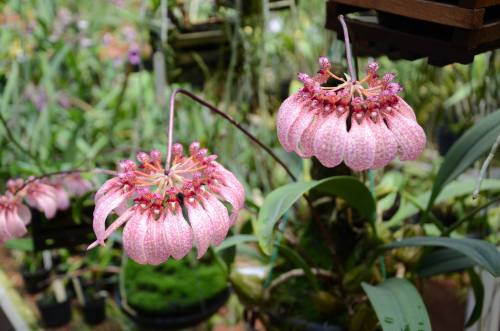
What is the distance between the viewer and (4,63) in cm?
203

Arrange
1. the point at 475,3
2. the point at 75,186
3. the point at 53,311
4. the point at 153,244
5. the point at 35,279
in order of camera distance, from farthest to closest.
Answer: the point at 35,279 → the point at 53,311 → the point at 75,186 → the point at 475,3 → the point at 153,244

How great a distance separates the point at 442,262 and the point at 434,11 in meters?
0.41

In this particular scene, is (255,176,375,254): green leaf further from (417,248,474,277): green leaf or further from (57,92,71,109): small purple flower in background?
(57,92,71,109): small purple flower in background

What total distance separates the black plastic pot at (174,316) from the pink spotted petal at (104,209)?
29.7 inches

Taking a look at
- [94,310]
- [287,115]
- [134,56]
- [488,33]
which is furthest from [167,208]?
[94,310]

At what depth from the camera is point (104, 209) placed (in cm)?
51

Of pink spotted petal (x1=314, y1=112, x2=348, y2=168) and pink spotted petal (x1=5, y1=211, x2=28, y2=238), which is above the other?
pink spotted petal (x1=314, y1=112, x2=348, y2=168)

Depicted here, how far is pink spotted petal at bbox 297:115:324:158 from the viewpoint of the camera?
0.51 meters

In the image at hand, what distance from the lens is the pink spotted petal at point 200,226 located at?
49 cm

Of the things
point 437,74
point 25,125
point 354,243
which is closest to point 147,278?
point 354,243

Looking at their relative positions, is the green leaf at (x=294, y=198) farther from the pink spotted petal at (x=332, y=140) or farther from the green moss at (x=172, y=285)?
the green moss at (x=172, y=285)

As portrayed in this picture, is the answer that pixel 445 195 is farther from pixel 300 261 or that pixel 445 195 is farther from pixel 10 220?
pixel 10 220

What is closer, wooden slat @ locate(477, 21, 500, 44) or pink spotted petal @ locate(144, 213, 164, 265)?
pink spotted petal @ locate(144, 213, 164, 265)

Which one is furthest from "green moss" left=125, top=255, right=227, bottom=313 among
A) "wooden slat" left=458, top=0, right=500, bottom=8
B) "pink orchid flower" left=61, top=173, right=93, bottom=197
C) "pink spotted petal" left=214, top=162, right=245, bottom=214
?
"wooden slat" left=458, top=0, right=500, bottom=8
